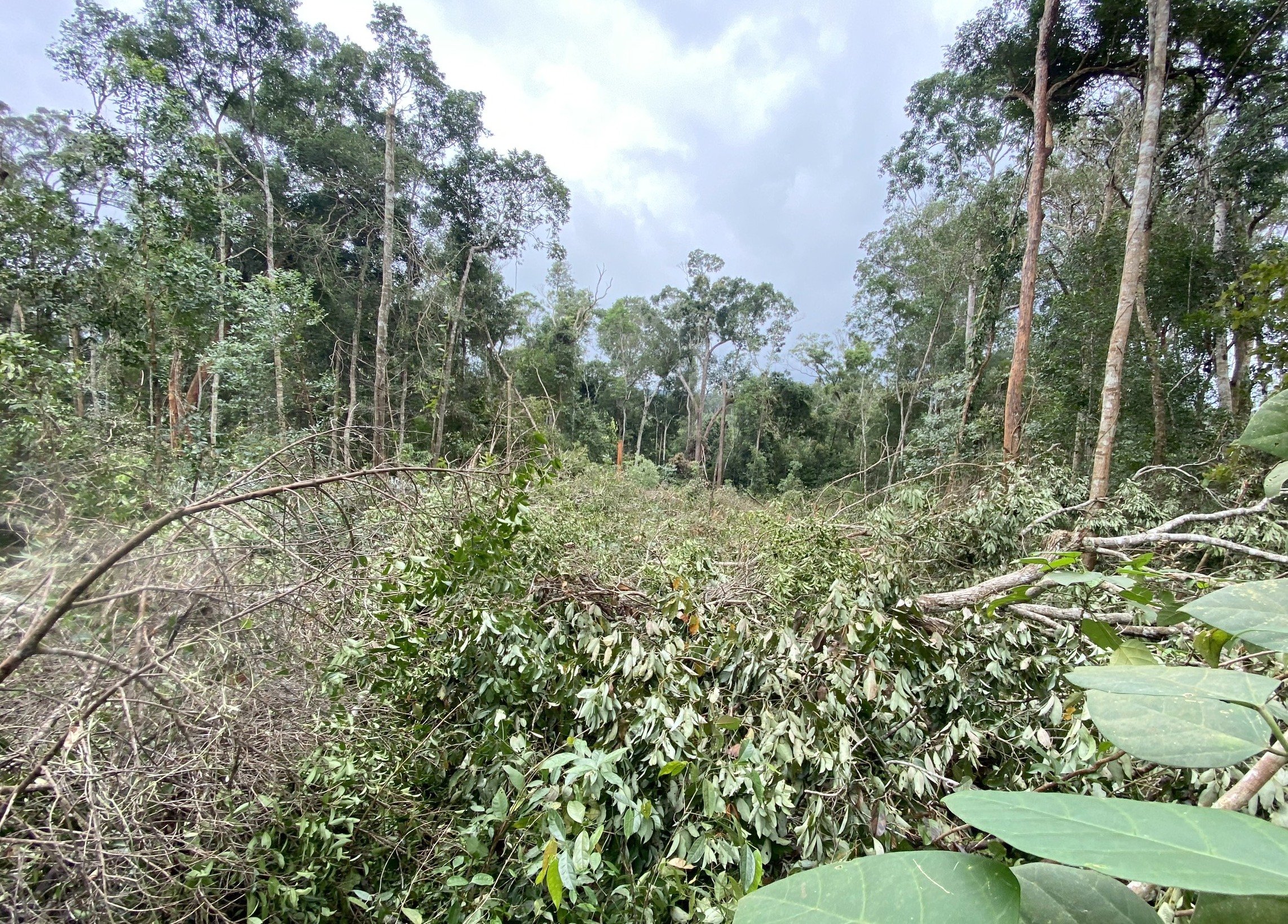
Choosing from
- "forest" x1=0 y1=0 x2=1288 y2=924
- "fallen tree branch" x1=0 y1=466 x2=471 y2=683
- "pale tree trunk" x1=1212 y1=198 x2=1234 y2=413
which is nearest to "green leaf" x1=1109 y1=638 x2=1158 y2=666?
"forest" x1=0 y1=0 x2=1288 y2=924

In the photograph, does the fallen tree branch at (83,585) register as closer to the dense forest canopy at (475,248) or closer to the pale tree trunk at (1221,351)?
the dense forest canopy at (475,248)

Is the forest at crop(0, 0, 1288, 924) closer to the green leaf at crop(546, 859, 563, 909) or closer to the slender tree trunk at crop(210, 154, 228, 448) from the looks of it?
the green leaf at crop(546, 859, 563, 909)

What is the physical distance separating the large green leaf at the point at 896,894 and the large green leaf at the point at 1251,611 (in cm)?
26

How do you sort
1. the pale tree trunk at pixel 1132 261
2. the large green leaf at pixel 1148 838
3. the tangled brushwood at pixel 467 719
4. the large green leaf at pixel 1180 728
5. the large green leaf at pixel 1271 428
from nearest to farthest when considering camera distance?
the large green leaf at pixel 1148 838 < the large green leaf at pixel 1180 728 < the large green leaf at pixel 1271 428 < the tangled brushwood at pixel 467 719 < the pale tree trunk at pixel 1132 261

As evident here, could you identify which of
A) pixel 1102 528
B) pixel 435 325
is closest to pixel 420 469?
pixel 1102 528

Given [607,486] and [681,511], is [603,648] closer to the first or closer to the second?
[681,511]

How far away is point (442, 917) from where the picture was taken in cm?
151

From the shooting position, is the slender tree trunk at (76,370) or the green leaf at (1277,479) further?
the slender tree trunk at (76,370)

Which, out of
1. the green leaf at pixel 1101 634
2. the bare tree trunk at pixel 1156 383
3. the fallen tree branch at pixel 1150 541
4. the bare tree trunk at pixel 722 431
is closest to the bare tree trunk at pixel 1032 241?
the bare tree trunk at pixel 1156 383

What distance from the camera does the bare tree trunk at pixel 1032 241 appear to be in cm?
Result: 700

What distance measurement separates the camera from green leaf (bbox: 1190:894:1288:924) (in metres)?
0.21

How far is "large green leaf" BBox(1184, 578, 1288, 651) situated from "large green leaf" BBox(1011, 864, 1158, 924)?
19 centimetres

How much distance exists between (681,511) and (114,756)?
6911 millimetres

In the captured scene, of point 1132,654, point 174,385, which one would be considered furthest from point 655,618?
point 174,385
